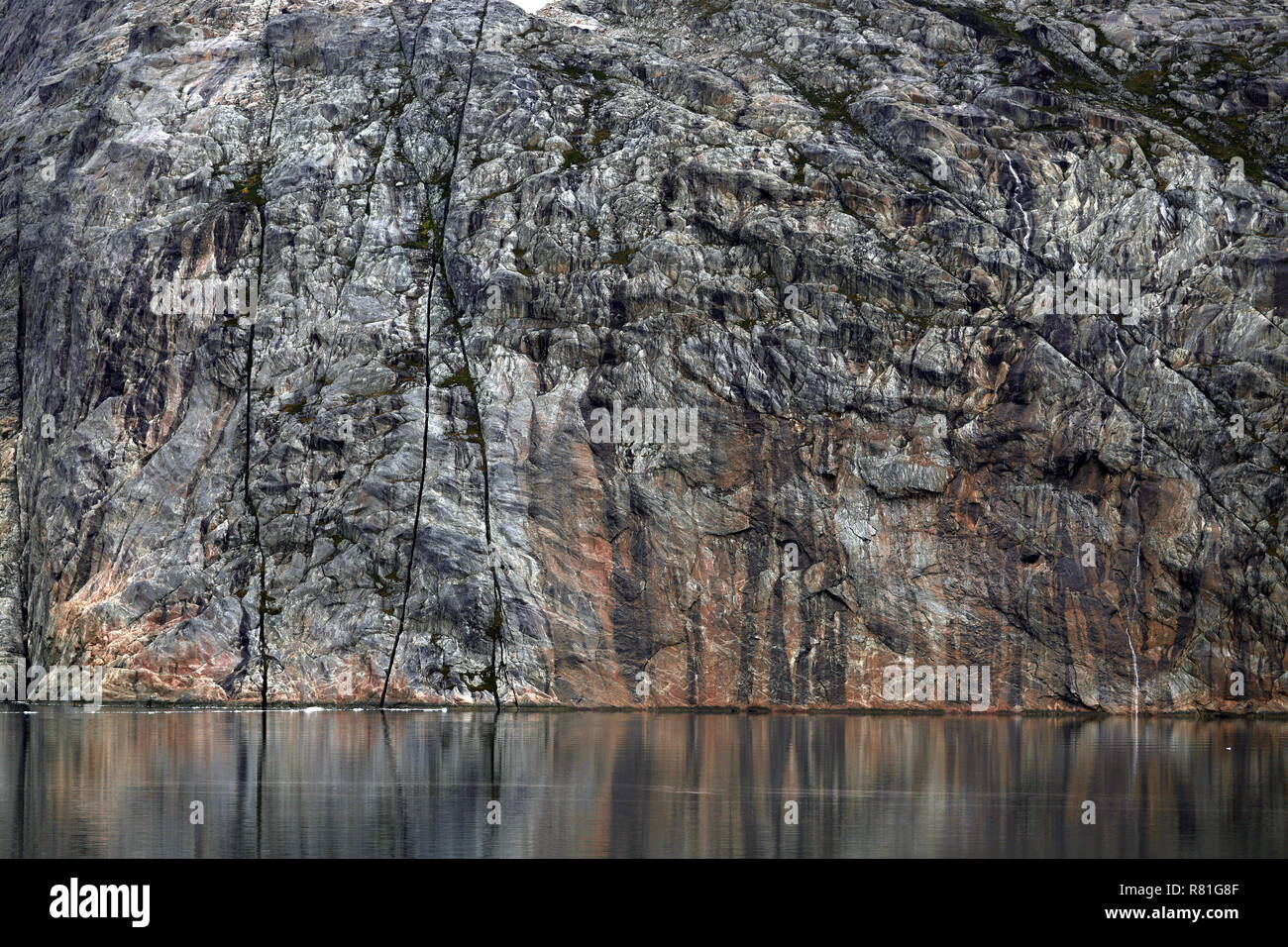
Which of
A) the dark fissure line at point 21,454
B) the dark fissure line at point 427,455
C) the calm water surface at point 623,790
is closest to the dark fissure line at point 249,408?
the dark fissure line at point 427,455

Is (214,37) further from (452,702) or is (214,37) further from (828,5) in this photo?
(452,702)

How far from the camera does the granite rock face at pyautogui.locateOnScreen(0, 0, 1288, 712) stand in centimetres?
10025

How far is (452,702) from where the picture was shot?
97375mm

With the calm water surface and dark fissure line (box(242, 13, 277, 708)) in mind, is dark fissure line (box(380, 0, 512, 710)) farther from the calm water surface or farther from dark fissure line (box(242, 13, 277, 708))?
the calm water surface

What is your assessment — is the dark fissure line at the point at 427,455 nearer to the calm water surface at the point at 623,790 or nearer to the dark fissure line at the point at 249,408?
the dark fissure line at the point at 249,408

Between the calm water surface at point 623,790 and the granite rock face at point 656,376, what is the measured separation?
769 inches

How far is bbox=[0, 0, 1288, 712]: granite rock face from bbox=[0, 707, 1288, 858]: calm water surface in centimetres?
1953

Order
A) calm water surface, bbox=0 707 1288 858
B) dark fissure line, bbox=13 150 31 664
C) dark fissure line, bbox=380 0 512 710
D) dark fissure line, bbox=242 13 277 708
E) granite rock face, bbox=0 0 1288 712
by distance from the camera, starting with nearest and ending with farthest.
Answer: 1. calm water surface, bbox=0 707 1288 858
2. dark fissure line, bbox=380 0 512 710
3. dark fissure line, bbox=242 13 277 708
4. granite rock face, bbox=0 0 1288 712
5. dark fissure line, bbox=13 150 31 664

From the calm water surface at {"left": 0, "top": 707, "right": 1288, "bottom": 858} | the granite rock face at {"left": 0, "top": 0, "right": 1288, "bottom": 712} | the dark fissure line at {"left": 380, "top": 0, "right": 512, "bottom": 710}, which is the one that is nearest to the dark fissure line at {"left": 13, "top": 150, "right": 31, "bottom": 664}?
the granite rock face at {"left": 0, "top": 0, "right": 1288, "bottom": 712}

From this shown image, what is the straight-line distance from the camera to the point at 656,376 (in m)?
106

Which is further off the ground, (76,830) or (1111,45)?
(1111,45)

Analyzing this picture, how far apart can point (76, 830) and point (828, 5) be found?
373ft

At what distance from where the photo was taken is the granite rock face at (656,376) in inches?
3947
